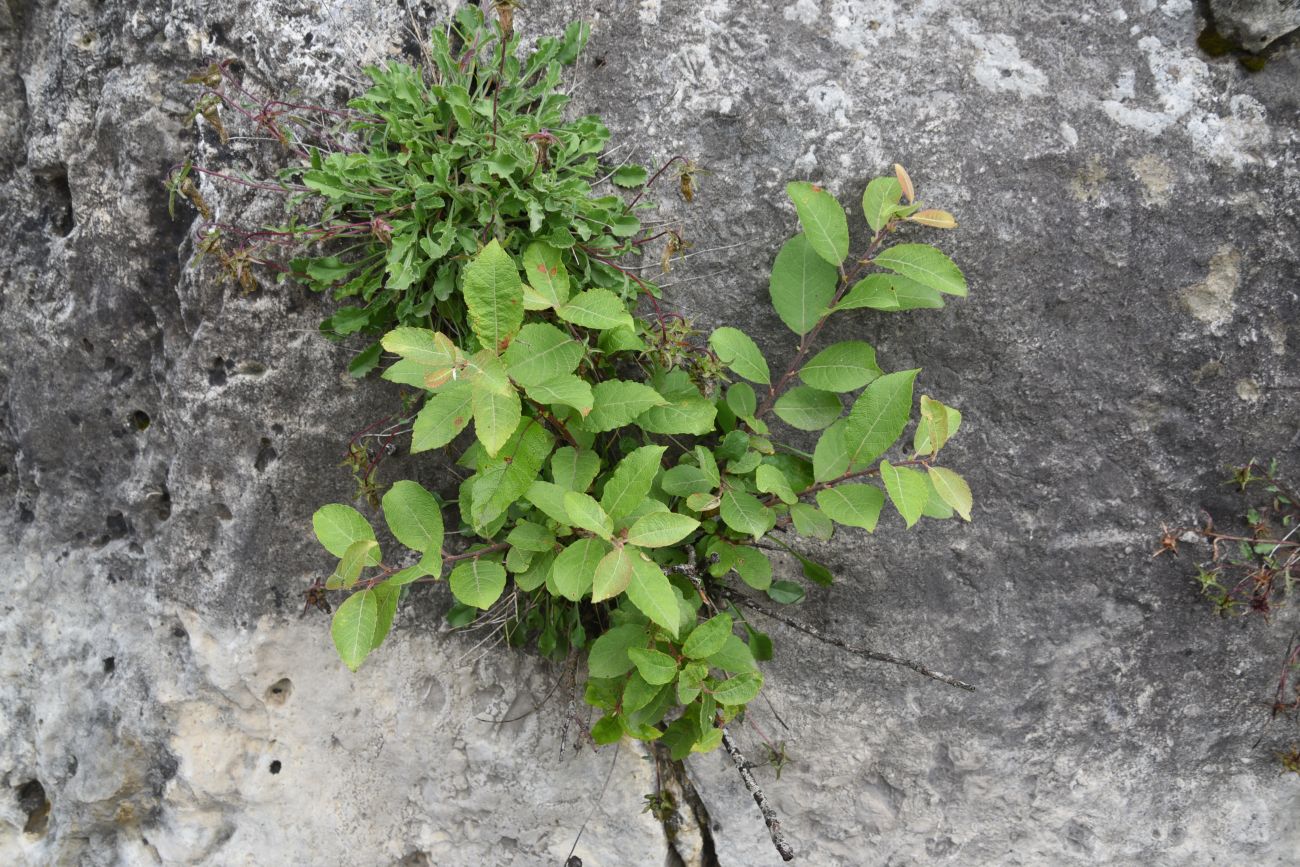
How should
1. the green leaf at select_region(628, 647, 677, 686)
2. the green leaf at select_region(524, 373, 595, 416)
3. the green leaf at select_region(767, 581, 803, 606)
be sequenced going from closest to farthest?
the green leaf at select_region(524, 373, 595, 416)
the green leaf at select_region(628, 647, 677, 686)
the green leaf at select_region(767, 581, 803, 606)

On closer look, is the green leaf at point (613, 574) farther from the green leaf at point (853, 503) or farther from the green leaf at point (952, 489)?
the green leaf at point (952, 489)

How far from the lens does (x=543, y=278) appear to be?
1926mm

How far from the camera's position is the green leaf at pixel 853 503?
1.98 metres

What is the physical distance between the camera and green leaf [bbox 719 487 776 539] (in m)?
2.04

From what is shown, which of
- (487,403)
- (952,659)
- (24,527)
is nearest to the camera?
(487,403)

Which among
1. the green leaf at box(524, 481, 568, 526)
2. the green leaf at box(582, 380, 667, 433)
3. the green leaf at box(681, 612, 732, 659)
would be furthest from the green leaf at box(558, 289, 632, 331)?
the green leaf at box(681, 612, 732, 659)

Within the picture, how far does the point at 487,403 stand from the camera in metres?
1.68

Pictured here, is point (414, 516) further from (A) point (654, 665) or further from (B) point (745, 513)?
(B) point (745, 513)

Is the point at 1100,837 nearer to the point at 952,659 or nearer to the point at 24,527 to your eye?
the point at 952,659

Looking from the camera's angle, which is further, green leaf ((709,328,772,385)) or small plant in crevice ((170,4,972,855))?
green leaf ((709,328,772,385))

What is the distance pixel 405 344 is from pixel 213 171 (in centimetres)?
96

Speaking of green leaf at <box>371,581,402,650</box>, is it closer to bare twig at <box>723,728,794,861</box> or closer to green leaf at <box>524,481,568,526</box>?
green leaf at <box>524,481,568,526</box>

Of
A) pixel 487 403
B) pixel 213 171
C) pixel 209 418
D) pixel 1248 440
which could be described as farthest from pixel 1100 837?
pixel 213 171

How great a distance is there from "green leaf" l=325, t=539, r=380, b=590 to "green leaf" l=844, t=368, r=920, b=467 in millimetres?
1109
